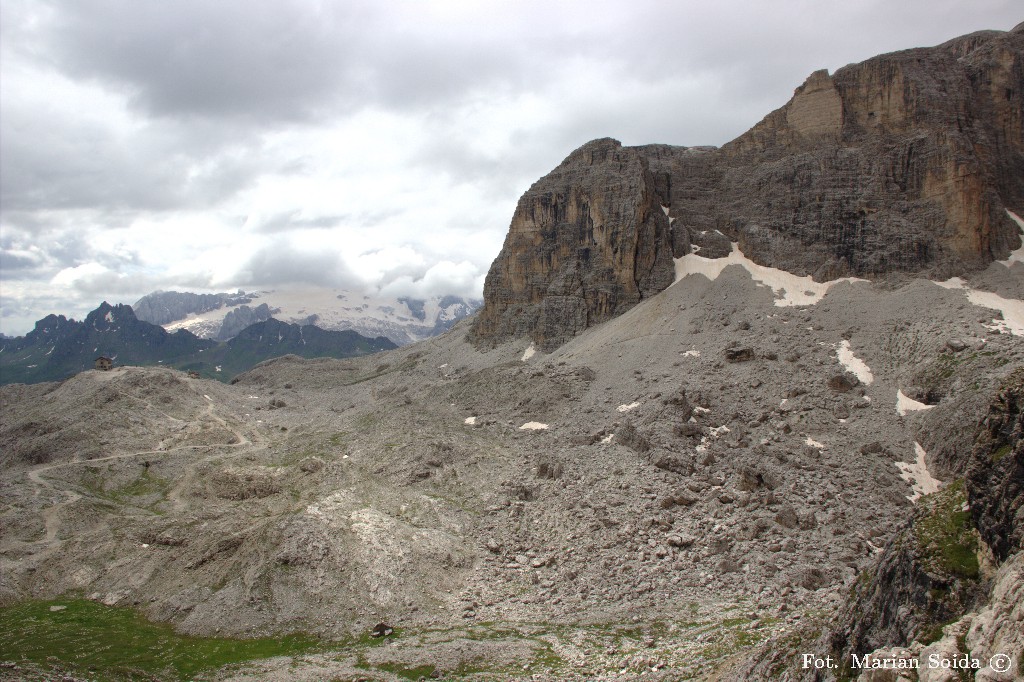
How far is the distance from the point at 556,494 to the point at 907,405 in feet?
109

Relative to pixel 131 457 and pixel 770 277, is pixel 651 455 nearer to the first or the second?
pixel 770 277

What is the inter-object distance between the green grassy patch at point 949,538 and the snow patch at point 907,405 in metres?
38.6

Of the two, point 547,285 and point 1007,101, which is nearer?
point 1007,101

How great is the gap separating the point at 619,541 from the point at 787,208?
7085 cm

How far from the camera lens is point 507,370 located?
277 ft

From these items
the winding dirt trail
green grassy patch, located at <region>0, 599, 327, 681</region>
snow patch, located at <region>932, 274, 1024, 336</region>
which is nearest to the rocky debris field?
the winding dirt trail

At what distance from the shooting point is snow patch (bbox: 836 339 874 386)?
59.6 m

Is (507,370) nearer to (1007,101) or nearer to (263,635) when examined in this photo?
(263,635)

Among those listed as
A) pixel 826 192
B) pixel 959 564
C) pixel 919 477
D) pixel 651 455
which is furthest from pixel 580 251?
pixel 959 564

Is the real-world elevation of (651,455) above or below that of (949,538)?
below

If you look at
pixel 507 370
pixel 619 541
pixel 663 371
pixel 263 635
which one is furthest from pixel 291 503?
pixel 663 371

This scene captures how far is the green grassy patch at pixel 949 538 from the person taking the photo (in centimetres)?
1658

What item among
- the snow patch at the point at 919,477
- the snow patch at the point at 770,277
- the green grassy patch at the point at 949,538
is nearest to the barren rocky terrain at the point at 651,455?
the green grassy patch at the point at 949,538

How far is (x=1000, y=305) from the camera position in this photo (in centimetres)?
6719
